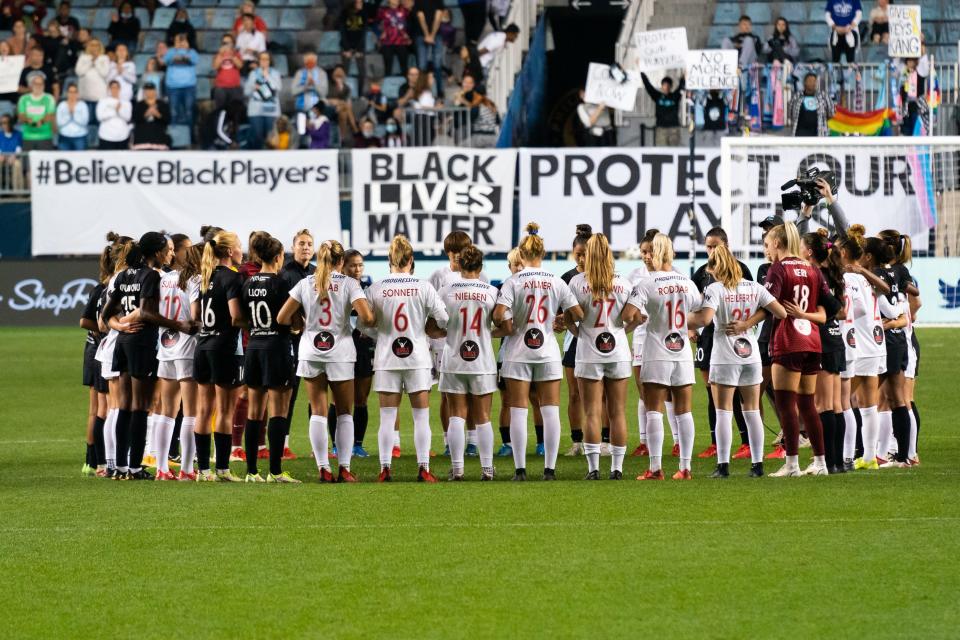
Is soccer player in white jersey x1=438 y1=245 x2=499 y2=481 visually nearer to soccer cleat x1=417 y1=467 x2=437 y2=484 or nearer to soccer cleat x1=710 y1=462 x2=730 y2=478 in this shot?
soccer cleat x1=417 y1=467 x2=437 y2=484

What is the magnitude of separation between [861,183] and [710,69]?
100 inches

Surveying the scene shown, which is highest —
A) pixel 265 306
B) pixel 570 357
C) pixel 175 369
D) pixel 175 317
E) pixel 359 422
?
pixel 265 306

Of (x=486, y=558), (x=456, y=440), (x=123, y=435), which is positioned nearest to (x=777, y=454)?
(x=456, y=440)

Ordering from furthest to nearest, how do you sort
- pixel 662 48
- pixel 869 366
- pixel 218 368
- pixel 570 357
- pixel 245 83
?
pixel 245 83 < pixel 662 48 < pixel 570 357 < pixel 869 366 < pixel 218 368

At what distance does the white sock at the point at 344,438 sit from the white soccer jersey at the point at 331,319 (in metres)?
0.46

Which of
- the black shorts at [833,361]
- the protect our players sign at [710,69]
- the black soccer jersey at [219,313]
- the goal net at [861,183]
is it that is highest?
the protect our players sign at [710,69]

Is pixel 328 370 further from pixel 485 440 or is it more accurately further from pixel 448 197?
pixel 448 197

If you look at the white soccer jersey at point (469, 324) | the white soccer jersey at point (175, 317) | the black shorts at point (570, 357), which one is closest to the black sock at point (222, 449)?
the white soccer jersey at point (175, 317)

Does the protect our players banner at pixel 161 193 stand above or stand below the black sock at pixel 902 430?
above

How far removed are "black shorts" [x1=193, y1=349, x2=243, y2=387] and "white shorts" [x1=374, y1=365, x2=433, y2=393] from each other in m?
1.09

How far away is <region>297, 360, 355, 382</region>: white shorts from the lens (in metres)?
11.5

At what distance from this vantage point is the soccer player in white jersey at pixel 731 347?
11555 mm

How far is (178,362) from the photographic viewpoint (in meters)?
12.1

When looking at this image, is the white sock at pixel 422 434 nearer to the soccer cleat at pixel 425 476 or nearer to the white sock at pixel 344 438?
the soccer cleat at pixel 425 476
